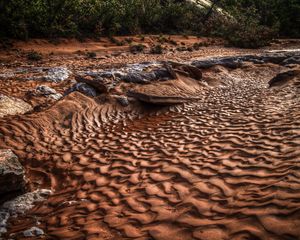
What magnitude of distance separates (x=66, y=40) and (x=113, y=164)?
14161 mm

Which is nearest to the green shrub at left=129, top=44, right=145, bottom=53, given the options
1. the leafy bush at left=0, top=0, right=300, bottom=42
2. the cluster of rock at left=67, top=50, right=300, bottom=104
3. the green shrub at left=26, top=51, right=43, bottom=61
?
the leafy bush at left=0, top=0, right=300, bottom=42

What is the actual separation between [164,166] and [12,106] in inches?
176

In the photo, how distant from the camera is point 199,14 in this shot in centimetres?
2723

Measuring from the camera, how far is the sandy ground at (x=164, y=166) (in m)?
3.02

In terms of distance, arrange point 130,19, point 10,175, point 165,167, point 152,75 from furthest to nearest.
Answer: point 130,19 < point 152,75 < point 165,167 < point 10,175

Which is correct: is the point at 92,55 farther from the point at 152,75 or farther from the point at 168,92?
the point at 168,92

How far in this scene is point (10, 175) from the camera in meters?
3.77

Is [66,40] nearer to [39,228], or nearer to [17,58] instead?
[17,58]

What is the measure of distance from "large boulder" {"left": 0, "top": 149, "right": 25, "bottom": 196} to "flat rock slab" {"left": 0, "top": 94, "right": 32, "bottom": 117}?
9.19ft

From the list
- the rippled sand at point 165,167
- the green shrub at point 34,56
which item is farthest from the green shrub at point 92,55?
the rippled sand at point 165,167

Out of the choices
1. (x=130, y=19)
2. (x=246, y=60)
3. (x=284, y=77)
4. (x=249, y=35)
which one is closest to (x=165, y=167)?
(x=284, y=77)

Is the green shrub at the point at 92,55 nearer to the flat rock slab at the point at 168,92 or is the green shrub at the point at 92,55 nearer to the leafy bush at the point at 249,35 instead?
the flat rock slab at the point at 168,92

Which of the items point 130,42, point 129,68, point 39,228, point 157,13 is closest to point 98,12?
point 130,42

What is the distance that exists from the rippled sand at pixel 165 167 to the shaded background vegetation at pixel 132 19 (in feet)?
36.5
